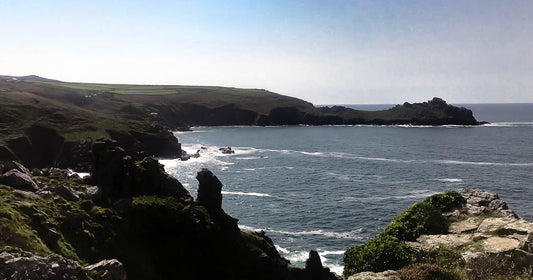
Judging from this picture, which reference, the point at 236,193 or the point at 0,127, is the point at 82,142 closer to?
the point at 0,127

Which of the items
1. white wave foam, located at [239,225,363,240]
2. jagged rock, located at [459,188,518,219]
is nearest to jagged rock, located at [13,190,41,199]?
jagged rock, located at [459,188,518,219]

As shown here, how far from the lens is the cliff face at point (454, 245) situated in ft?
60.0

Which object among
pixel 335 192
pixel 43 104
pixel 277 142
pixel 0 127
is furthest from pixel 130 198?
pixel 277 142

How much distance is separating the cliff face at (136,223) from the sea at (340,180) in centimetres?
1286

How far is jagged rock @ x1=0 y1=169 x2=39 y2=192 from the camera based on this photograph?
115 ft

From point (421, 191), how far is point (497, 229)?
6785cm

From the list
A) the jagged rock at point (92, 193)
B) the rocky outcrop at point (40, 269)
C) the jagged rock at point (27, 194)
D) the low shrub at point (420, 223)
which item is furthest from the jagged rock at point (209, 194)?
the rocky outcrop at point (40, 269)

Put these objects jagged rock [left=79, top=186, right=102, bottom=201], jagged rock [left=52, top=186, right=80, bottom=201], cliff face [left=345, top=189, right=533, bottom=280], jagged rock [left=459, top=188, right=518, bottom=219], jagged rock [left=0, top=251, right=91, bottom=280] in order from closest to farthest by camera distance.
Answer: jagged rock [left=0, top=251, right=91, bottom=280] < cliff face [left=345, top=189, right=533, bottom=280] < jagged rock [left=459, top=188, right=518, bottom=219] < jagged rock [left=52, top=186, right=80, bottom=201] < jagged rock [left=79, top=186, right=102, bottom=201]

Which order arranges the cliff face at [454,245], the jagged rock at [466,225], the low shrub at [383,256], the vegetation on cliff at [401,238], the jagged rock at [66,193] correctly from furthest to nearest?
the jagged rock at [66,193], the jagged rock at [466,225], the vegetation on cliff at [401,238], the low shrub at [383,256], the cliff face at [454,245]

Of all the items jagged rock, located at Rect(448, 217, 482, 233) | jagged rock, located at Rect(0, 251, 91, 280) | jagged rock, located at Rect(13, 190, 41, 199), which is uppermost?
jagged rock, located at Rect(448, 217, 482, 233)

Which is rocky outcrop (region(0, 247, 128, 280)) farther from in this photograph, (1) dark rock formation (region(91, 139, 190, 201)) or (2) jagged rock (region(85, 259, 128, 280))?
(1) dark rock formation (region(91, 139, 190, 201))

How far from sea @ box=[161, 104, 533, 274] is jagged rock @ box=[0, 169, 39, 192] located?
115ft

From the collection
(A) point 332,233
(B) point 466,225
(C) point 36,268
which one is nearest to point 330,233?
(A) point 332,233

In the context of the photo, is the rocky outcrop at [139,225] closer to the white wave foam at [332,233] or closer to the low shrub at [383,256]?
the white wave foam at [332,233]
